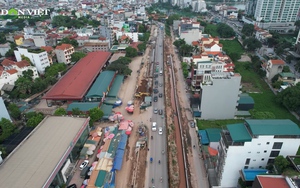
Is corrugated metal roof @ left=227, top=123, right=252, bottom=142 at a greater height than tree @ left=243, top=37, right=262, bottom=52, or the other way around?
corrugated metal roof @ left=227, top=123, right=252, bottom=142

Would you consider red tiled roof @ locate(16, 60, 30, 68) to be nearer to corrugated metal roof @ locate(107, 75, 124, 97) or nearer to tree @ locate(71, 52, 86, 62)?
tree @ locate(71, 52, 86, 62)

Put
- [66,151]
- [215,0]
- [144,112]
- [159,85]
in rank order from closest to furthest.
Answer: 1. [66,151]
2. [144,112]
3. [159,85]
4. [215,0]

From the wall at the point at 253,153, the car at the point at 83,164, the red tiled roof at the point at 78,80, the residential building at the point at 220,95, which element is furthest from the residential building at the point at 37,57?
the wall at the point at 253,153

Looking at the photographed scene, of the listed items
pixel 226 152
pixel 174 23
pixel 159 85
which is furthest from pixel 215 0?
pixel 226 152

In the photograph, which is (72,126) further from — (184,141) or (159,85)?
(159,85)

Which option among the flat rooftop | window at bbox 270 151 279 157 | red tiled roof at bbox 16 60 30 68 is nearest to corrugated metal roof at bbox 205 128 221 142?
window at bbox 270 151 279 157

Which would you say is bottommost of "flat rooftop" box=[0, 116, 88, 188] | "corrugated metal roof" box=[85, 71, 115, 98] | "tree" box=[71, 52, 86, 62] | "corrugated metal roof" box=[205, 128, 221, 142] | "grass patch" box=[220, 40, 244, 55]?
"corrugated metal roof" box=[205, 128, 221, 142]

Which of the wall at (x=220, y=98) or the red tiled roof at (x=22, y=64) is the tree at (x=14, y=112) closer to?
the red tiled roof at (x=22, y=64)
